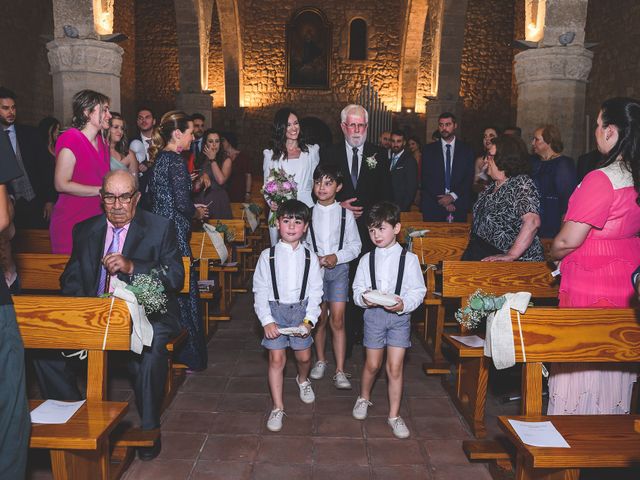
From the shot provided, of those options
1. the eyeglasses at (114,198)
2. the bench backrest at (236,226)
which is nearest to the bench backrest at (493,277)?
the eyeglasses at (114,198)

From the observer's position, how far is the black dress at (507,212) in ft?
12.3

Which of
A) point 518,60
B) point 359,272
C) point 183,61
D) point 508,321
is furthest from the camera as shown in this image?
point 183,61

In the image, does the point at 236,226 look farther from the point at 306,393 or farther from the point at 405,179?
the point at 306,393

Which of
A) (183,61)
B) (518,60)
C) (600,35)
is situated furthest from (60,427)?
A: (600,35)

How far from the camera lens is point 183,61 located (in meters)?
12.4

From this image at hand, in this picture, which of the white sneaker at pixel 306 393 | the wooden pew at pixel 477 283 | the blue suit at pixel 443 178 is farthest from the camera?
the blue suit at pixel 443 178

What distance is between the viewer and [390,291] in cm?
359

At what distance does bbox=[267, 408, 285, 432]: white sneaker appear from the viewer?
3.57m

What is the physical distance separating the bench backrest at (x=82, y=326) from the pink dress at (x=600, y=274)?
7.31ft

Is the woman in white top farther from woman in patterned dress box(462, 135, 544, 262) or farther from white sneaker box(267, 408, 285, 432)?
white sneaker box(267, 408, 285, 432)

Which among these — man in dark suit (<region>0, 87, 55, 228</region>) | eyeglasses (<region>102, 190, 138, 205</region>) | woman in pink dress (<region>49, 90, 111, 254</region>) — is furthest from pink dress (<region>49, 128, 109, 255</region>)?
man in dark suit (<region>0, 87, 55, 228</region>)

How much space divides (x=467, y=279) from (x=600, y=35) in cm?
1167

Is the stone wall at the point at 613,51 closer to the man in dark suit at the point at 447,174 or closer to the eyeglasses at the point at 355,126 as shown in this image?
the man in dark suit at the point at 447,174

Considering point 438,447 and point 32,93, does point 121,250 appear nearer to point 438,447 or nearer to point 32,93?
point 438,447
